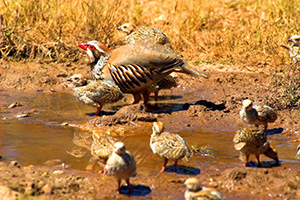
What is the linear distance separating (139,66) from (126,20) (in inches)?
154

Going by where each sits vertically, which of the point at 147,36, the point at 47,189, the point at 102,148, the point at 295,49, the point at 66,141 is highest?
the point at 295,49

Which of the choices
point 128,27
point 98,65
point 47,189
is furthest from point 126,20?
point 47,189

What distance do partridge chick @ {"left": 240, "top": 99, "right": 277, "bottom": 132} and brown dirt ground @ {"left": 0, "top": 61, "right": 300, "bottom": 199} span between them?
0.46 metres

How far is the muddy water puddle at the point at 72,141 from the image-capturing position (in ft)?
22.5

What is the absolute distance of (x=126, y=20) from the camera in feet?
41.8

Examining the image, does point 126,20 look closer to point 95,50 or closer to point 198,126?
point 95,50

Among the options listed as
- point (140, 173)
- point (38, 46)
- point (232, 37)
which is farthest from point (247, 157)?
point (38, 46)

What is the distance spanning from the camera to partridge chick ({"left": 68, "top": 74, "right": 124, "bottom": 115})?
348 inches

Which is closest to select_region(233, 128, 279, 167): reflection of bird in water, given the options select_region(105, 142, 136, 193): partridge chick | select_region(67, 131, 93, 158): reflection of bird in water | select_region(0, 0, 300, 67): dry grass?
select_region(105, 142, 136, 193): partridge chick

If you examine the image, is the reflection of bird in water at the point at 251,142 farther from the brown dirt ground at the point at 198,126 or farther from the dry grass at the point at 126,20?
the dry grass at the point at 126,20

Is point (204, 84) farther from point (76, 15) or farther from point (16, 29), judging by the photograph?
point (16, 29)

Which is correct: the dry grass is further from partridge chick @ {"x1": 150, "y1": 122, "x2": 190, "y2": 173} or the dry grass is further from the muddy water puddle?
partridge chick @ {"x1": 150, "y1": 122, "x2": 190, "y2": 173}

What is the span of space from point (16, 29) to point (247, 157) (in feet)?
23.8

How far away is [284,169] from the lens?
6.49 meters
